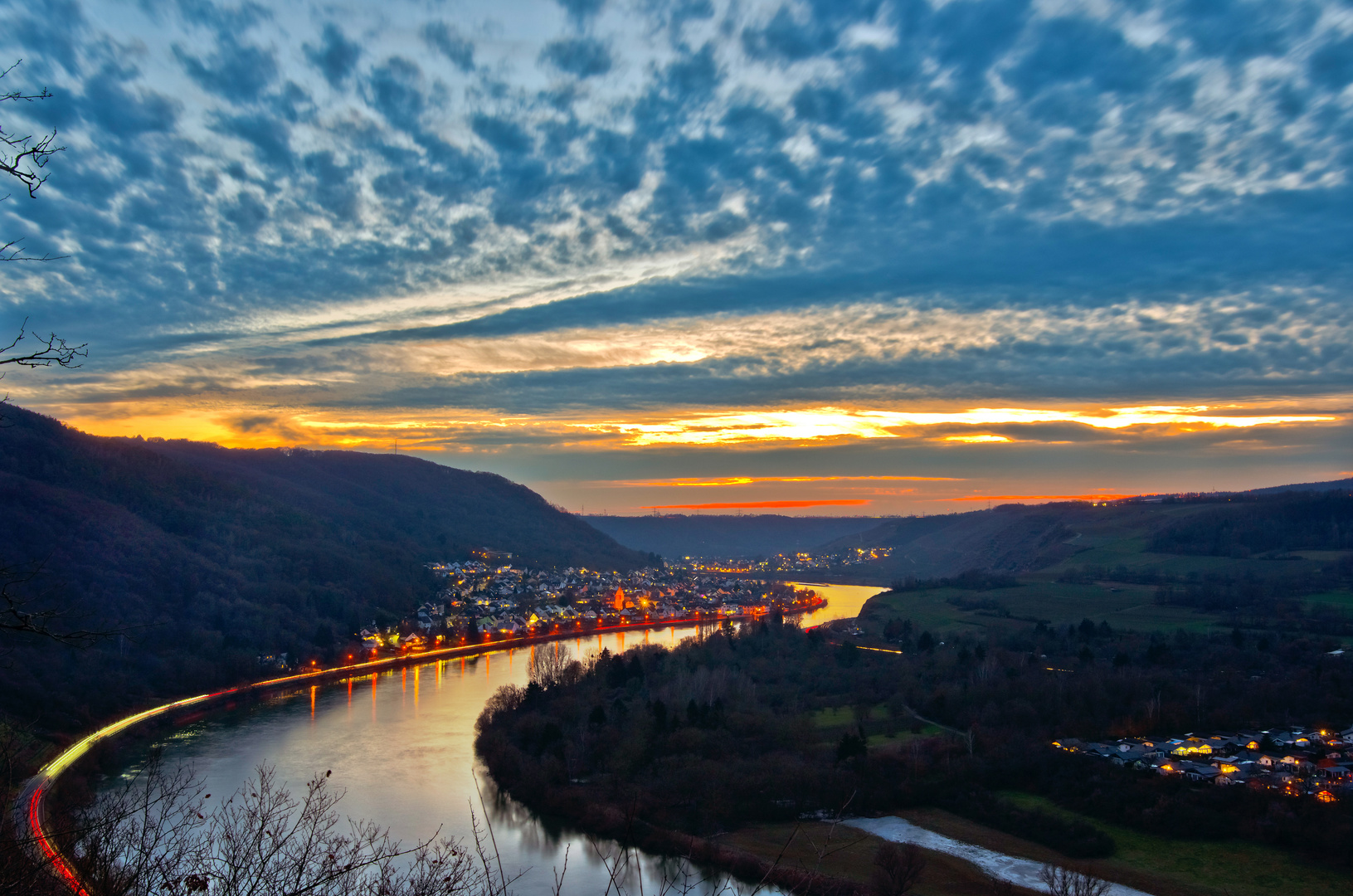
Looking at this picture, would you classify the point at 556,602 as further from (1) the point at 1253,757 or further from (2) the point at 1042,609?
(1) the point at 1253,757

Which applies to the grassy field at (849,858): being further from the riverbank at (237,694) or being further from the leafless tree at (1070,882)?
the riverbank at (237,694)

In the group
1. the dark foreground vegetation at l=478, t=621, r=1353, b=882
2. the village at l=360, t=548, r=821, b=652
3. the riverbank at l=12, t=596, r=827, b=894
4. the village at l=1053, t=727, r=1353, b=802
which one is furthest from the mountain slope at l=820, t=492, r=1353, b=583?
the village at l=1053, t=727, r=1353, b=802

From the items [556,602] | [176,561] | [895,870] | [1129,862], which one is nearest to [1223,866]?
[1129,862]

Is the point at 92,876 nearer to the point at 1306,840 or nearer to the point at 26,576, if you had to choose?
the point at 26,576

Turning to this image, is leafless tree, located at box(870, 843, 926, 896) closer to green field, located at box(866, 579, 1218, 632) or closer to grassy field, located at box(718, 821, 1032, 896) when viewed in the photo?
grassy field, located at box(718, 821, 1032, 896)

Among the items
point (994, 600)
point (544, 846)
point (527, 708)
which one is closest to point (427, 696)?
point (527, 708)

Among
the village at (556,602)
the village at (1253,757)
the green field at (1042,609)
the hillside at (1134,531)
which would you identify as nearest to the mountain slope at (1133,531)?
the hillside at (1134,531)

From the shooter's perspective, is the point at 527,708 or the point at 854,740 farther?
the point at 527,708
